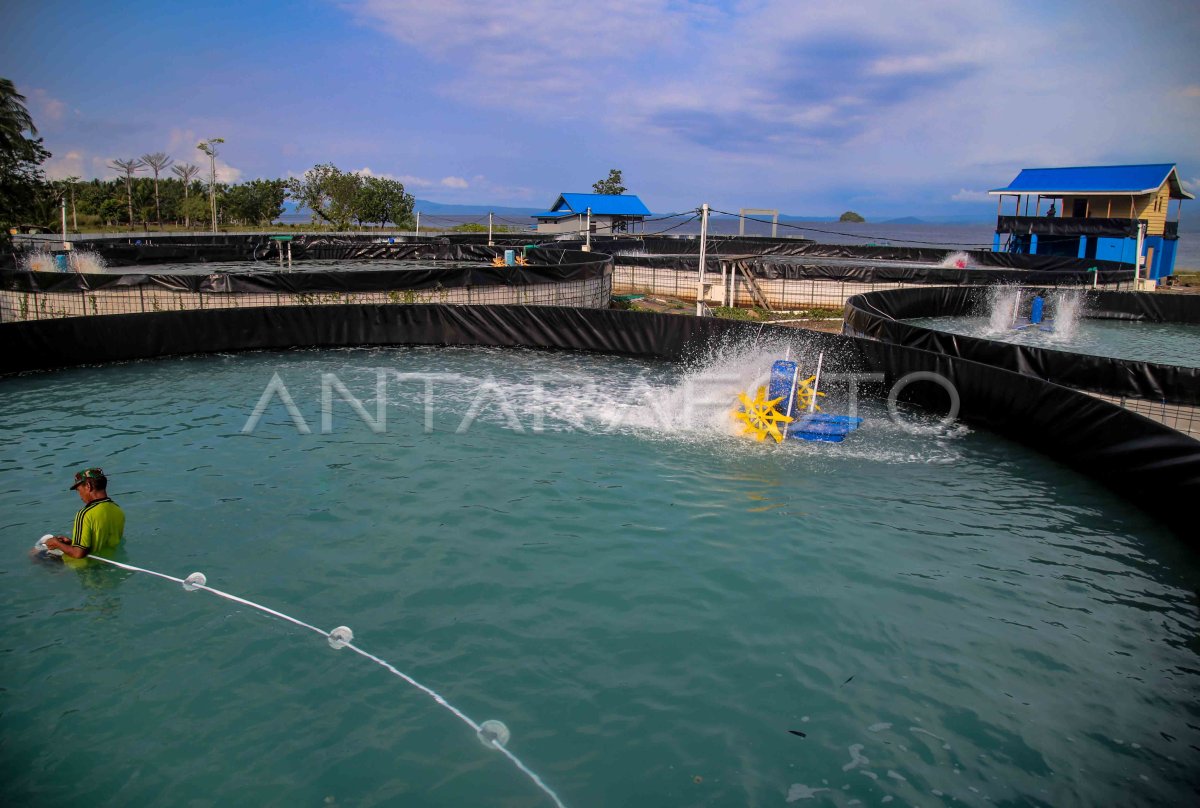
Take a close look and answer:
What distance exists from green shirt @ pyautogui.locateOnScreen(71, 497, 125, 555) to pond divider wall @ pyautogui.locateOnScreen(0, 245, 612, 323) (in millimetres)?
11973

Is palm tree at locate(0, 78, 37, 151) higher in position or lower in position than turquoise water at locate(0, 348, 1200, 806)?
higher

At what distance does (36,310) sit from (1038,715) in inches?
799

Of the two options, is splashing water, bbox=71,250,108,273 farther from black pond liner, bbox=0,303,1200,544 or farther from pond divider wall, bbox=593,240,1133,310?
pond divider wall, bbox=593,240,1133,310

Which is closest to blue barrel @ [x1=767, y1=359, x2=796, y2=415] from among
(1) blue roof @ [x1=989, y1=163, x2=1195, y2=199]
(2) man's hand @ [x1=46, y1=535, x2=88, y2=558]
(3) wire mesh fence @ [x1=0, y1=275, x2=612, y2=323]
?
(2) man's hand @ [x1=46, y1=535, x2=88, y2=558]

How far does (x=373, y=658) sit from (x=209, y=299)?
1494 cm

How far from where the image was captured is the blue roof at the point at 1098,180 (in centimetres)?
3641

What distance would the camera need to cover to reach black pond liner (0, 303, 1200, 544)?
9.07 metres

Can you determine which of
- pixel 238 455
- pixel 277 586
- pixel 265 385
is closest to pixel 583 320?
pixel 265 385

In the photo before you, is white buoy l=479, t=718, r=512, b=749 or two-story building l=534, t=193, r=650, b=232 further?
two-story building l=534, t=193, r=650, b=232

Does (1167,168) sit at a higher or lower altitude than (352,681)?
higher

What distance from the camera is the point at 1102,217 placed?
37062mm

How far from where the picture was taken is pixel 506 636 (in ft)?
21.0

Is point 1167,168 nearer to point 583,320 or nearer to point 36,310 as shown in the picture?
point 583,320

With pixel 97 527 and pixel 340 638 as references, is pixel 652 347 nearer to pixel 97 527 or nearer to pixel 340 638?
pixel 97 527
